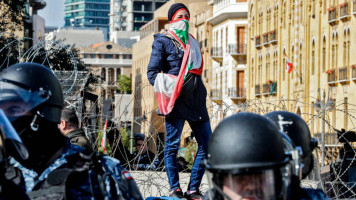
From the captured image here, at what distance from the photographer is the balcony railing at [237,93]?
6588 cm

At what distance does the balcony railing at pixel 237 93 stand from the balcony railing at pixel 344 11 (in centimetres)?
2635

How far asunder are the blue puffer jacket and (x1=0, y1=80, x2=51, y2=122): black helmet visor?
11.9 ft

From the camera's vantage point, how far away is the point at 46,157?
4.14 metres

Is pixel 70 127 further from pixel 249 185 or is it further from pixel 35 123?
pixel 249 185

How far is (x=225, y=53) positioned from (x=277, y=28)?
651 inches

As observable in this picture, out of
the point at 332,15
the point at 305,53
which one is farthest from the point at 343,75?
the point at 305,53

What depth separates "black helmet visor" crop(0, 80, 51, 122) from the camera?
4.23 metres

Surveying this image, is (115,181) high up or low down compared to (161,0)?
down

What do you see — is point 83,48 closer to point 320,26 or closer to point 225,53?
point 225,53

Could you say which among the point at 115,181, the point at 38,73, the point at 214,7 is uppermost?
the point at 214,7

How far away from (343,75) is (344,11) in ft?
7.97

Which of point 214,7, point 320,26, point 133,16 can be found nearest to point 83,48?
point 133,16

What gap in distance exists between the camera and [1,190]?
355 cm

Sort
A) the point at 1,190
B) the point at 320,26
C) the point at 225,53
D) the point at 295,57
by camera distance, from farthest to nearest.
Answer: the point at 225,53
the point at 295,57
the point at 320,26
the point at 1,190
